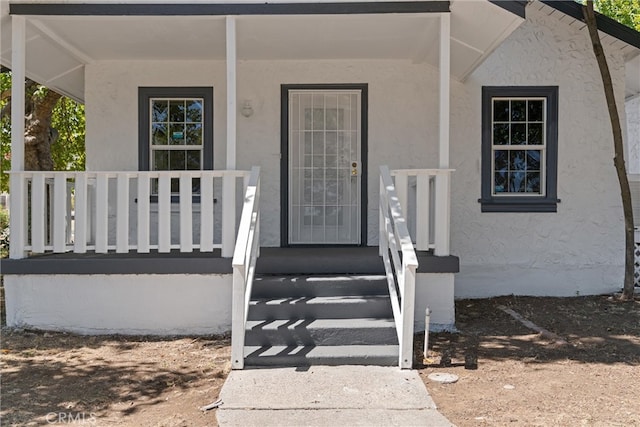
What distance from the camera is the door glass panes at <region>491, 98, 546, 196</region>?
7977 millimetres

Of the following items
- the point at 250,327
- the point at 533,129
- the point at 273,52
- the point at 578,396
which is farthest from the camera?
the point at 533,129

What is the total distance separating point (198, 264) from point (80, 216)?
4.70ft

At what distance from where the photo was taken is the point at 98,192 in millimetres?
6172

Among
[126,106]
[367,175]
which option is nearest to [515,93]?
[367,175]

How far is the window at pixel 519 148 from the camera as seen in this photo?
788 cm

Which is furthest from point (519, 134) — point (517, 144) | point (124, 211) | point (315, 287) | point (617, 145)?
point (124, 211)

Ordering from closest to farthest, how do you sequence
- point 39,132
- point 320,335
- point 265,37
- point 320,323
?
point 320,335 < point 320,323 < point 265,37 < point 39,132

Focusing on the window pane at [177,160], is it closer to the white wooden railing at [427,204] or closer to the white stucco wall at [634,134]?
the white wooden railing at [427,204]

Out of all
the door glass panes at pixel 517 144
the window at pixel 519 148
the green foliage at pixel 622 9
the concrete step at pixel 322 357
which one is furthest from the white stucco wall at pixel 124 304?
the green foliage at pixel 622 9

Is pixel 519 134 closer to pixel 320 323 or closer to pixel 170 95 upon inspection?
pixel 320 323

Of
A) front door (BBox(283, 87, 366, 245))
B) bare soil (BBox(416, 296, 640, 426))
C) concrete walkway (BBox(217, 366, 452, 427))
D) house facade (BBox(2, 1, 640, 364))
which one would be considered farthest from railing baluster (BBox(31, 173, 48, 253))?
bare soil (BBox(416, 296, 640, 426))

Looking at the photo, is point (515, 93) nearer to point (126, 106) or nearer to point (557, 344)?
point (557, 344)

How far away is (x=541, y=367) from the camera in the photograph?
193 inches

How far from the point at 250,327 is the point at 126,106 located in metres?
4.22
